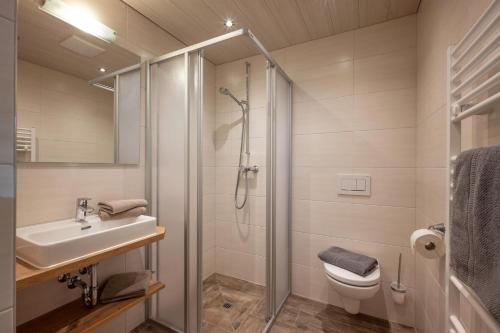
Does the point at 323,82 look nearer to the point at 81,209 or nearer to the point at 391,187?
the point at 391,187

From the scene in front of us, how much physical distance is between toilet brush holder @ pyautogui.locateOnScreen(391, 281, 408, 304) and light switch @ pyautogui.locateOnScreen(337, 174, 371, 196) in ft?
2.41

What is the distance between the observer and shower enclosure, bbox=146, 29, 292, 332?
1.58 metres

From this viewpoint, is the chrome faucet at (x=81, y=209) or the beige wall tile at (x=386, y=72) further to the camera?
the beige wall tile at (x=386, y=72)

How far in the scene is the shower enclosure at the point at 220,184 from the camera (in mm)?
1580

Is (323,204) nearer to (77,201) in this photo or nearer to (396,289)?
(396,289)

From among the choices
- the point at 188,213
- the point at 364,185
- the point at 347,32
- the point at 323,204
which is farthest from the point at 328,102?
the point at 188,213

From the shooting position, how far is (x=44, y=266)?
0.95m

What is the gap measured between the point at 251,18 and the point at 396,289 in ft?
7.91

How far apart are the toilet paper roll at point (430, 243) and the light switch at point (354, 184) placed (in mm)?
759

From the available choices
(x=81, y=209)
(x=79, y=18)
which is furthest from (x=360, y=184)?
(x=79, y=18)

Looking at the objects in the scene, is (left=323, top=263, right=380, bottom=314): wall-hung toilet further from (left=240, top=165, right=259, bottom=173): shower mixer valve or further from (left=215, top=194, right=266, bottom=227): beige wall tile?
(left=240, top=165, right=259, bottom=173): shower mixer valve

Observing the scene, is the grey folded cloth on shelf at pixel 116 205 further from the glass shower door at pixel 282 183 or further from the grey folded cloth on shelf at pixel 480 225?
the grey folded cloth on shelf at pixel 480 225

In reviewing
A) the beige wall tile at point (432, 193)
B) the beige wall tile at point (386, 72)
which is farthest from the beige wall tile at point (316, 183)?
the beige wall tile at point (386, 72)

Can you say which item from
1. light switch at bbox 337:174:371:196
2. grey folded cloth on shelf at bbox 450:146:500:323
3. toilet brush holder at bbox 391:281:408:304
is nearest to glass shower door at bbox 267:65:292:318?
light switch at bbox 337:174:371:196
